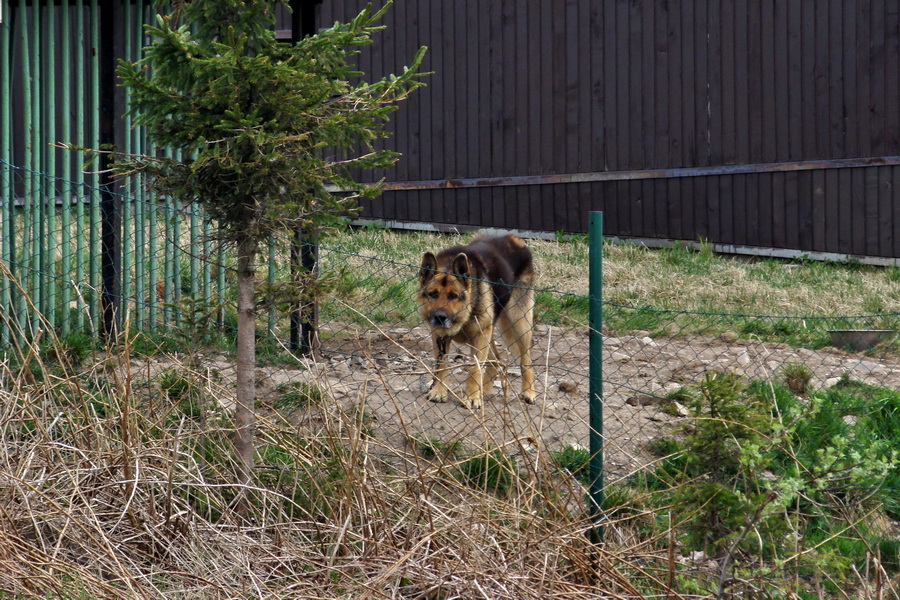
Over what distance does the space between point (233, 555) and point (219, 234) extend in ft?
5.10

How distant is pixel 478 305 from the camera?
7.09 m

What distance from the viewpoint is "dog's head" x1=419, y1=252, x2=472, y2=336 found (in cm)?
683

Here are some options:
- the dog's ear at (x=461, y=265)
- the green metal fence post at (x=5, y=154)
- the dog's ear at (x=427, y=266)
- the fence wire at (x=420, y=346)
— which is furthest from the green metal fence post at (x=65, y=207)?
the dog's ear at (x=461, y=265)

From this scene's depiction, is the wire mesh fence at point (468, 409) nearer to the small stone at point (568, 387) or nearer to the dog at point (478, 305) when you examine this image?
the small stone at point (568, 387)

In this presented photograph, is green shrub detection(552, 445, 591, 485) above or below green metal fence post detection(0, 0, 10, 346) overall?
→ below

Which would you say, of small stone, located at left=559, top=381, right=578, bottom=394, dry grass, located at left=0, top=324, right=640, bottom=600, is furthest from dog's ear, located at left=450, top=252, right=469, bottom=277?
dry grass, located at left=0, top=324, right=640, bottom=600

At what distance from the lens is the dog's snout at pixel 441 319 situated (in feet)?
22.4

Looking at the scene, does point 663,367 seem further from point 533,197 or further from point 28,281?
point 533,197

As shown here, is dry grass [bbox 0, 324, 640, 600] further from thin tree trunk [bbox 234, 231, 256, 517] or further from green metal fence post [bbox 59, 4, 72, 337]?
green metal fence post [bbox 59, 4, 72, 337]

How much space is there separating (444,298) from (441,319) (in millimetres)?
157

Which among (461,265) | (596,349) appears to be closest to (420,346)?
(461,265)

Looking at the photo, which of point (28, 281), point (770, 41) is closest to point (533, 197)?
point (770, 41)

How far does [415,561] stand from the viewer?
3.96m

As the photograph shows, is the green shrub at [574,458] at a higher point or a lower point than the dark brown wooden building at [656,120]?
lower
